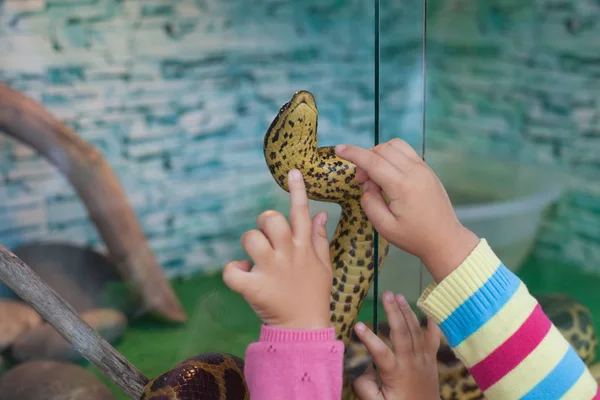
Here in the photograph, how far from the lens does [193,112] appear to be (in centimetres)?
109

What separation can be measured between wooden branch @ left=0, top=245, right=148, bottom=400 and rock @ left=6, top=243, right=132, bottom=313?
54 cm

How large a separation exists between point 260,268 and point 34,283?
21 cm

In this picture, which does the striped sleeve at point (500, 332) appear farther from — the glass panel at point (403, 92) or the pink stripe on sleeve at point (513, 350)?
the glass panel at point (403, 92)

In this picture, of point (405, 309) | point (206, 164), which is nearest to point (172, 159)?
point (206, 164)

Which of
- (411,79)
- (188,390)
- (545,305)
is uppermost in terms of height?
(411,79)

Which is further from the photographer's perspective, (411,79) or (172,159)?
(172,159)

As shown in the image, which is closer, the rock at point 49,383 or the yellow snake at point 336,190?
the yellow snake at point 336,190

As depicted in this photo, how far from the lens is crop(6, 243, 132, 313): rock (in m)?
1.08

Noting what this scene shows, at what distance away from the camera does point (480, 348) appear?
0.48m

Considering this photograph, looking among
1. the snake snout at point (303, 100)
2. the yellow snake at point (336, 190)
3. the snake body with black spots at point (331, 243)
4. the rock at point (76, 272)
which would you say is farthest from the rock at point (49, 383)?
the snake snout at point (303, 100)

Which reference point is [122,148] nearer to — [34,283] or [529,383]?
[34,283]

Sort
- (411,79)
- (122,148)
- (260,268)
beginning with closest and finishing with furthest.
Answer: (260,268) → (411,79) → (122,148)

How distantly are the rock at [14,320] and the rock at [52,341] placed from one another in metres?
0.01

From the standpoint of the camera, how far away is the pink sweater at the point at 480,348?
458mm
